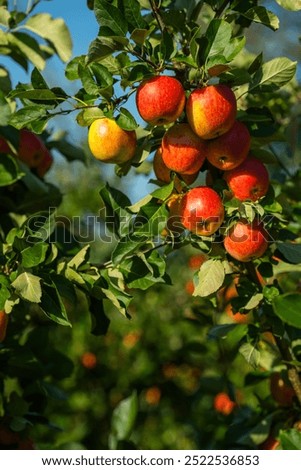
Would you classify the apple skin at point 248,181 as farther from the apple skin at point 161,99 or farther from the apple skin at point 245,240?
the apple skin at point 161,99

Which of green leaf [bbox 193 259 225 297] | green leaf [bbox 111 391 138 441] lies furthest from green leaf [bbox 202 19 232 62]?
green leaf [bbox 111 391 138 441]

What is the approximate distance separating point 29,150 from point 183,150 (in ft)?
2.16

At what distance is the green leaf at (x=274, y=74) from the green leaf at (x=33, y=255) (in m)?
0.52

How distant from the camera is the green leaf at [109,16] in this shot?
3.92ft

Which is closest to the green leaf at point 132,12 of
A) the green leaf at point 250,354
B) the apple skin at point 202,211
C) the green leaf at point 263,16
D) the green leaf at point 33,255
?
the green leaf at point 263,16

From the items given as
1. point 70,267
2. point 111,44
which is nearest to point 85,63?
point 111,44

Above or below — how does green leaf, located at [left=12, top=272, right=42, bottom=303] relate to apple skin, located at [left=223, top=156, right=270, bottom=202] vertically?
below

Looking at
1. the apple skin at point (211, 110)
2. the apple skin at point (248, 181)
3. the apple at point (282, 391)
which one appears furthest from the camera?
the apple at point (282, 391)

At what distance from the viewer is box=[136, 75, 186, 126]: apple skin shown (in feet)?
3.81

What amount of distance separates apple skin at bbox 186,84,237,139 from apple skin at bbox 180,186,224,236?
11 cm

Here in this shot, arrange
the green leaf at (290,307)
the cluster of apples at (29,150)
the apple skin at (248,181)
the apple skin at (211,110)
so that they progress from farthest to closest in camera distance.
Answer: the cluster of apples at (29,150), the apple skin at (248,181), the apple skin at (211,110), the green leaf at (290,307)

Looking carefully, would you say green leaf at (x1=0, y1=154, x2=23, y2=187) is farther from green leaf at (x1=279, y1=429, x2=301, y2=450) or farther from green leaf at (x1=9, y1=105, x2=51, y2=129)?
green leaf at (x1=279, y1=429, x2=301, y2=450)

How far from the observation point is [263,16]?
4.24 ft

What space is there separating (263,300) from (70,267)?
39cm
